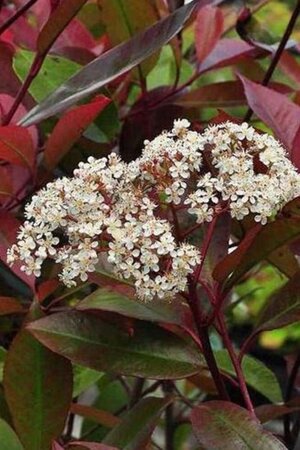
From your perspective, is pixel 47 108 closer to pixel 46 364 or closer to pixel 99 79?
pixel 99 79

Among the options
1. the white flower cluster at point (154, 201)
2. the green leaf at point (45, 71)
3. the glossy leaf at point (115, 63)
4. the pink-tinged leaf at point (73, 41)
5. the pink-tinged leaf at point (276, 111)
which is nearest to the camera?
the white flower cluster at point (154, 201)

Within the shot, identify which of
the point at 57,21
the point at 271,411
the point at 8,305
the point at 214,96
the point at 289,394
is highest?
Answer: the point at 57,21

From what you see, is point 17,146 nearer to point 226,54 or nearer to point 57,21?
point 57,21

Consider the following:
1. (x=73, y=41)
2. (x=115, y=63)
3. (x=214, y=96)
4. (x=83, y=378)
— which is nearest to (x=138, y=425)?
(x=83, y=378)

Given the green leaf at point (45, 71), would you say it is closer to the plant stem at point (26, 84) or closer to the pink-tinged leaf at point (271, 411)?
the plant stem at point (26, 84)

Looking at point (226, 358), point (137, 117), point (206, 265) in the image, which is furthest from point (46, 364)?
point (137, 117)

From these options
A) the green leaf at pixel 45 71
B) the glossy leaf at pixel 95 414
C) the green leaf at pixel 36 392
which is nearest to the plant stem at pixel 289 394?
the glossy leaf at pixel 95 414
